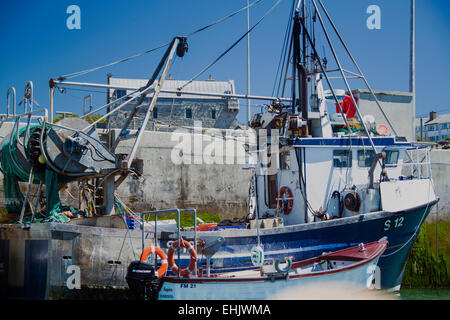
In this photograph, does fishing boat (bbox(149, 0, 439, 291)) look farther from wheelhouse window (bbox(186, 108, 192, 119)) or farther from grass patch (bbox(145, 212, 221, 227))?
wheelhouse window (bbox(186, 108, 192, 119))

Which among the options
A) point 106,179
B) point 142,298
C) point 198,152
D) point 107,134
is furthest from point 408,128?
point 142,298

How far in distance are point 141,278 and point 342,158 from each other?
663cm

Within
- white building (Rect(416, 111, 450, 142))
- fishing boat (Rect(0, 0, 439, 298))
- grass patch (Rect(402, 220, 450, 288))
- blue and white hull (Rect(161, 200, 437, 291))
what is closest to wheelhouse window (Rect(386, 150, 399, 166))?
fishing boat (Rect(0, 0, 439, 298))

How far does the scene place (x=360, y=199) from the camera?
1274 cm

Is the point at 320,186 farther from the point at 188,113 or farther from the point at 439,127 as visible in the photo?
the point at 439,127

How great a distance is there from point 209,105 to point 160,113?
4.06 m

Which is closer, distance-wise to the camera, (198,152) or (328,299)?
(328,299)

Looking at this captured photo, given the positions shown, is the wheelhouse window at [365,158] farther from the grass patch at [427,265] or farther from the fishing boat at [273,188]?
the grass patch at [427,265]

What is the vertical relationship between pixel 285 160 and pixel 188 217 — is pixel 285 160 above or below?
above

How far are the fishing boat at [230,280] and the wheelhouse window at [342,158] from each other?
3.15 meters

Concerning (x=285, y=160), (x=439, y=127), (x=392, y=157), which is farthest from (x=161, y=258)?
(x=439, y=127)

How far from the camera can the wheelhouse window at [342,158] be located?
44.5ft

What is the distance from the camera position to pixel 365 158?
1379cm
